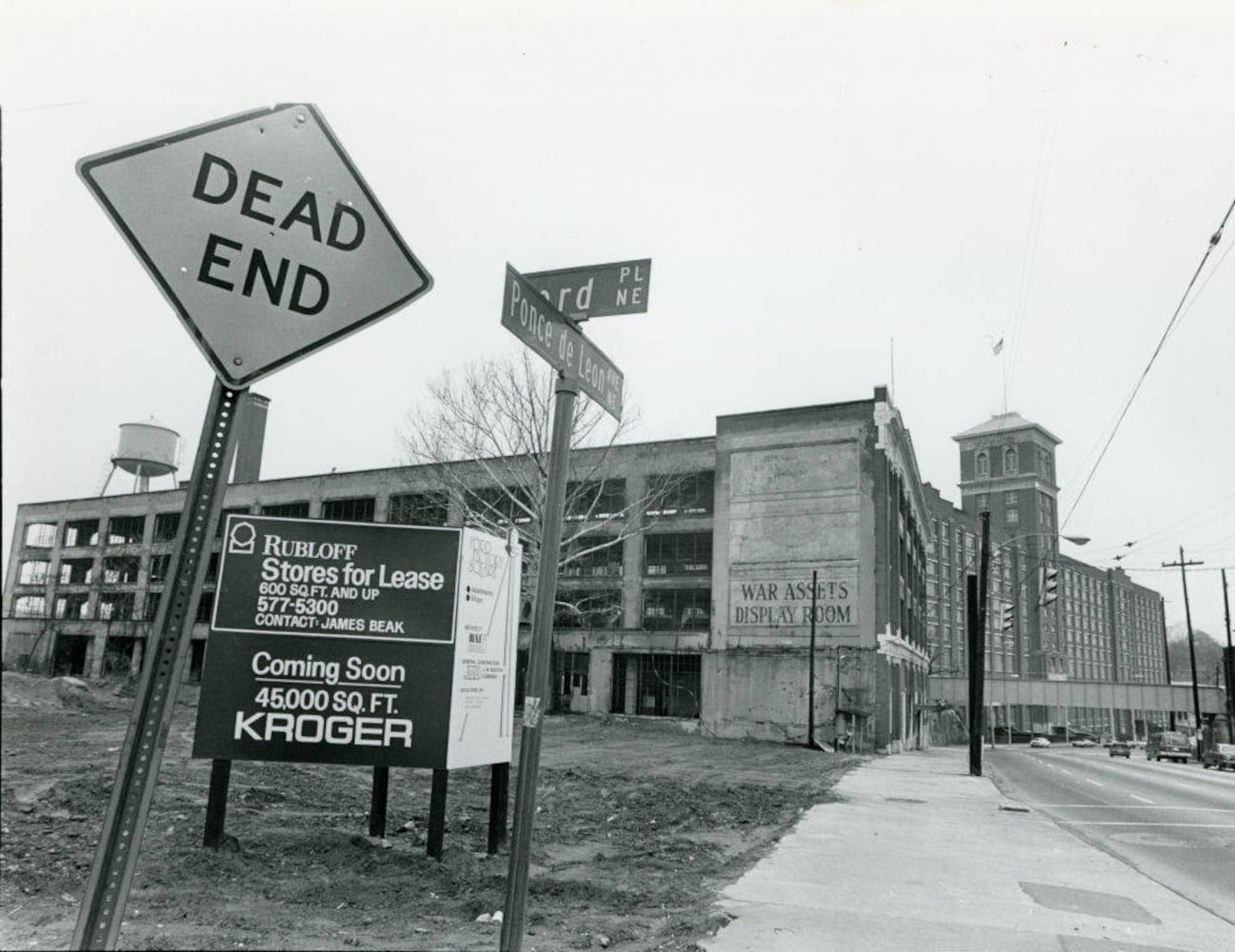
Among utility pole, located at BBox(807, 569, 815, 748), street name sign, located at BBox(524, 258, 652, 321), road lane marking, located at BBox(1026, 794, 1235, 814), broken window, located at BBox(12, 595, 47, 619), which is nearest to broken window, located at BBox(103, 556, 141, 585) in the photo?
broken window, located at BBox(12, 595, 47, 619)

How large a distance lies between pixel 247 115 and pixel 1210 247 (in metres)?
10.8

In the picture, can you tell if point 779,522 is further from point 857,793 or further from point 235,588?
point 235,588

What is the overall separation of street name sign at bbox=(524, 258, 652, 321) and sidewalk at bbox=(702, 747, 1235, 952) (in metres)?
3.76

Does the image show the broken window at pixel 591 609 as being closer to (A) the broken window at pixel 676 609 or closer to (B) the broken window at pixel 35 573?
(A) the broken window at pixel 676 609

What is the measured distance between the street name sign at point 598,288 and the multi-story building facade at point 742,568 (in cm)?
Result: 2467

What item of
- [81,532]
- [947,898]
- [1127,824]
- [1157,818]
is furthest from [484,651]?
[81,532]

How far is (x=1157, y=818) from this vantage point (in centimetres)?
1494

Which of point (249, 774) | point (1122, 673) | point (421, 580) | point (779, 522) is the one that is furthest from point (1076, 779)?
point (1122, 673)

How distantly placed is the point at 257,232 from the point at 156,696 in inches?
55.0

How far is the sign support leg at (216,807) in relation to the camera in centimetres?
593

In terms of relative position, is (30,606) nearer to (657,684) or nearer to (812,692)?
(657,684)

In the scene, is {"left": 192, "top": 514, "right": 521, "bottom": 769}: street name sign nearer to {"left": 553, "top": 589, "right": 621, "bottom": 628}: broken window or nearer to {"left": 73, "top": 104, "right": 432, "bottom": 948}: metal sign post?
{"left": 73, "top": 104, "right": 432, "bottom": 948}: metal sign post

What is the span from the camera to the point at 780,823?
1140 cm

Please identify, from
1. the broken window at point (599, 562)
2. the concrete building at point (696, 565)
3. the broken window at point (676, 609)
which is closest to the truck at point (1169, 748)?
the concrete building at point (696, 565)
